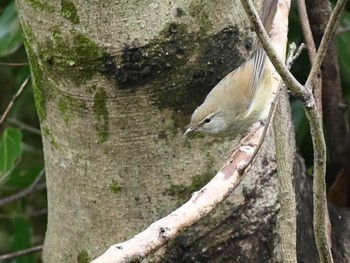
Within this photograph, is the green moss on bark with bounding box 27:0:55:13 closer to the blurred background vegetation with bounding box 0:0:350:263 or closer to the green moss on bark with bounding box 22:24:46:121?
the green moss on bark with bounding box 22:24:46:121

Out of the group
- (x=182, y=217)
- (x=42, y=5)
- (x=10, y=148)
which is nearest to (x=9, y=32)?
(x=10, y=148)

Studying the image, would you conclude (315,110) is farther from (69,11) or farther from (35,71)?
(35,71)

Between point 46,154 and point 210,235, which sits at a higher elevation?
point 46,154

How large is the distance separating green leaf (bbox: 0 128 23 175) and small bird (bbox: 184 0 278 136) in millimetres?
640

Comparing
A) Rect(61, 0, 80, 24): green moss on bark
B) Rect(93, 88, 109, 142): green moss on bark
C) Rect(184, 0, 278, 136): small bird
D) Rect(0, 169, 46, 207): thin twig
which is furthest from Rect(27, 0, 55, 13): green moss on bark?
Rect(0, 169, 46, 207): thin twig

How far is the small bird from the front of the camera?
1.78 m

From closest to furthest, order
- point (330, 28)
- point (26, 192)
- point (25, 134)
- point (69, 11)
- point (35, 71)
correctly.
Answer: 1. point (330, 28)
2. point (69, 11)
3. point (35, 71)
4. point (26, 192)
5. point (25, 134)

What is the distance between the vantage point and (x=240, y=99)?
220 cm

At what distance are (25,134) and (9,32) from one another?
2.36ft

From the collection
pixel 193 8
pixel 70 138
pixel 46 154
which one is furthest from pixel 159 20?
pixel 46 154

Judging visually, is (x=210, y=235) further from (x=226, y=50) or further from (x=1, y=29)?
(x=1, y=29)

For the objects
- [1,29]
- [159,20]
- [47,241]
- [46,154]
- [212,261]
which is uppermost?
[1,29]

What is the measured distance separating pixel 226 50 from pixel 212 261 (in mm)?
454

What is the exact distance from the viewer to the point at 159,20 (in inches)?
61.4
